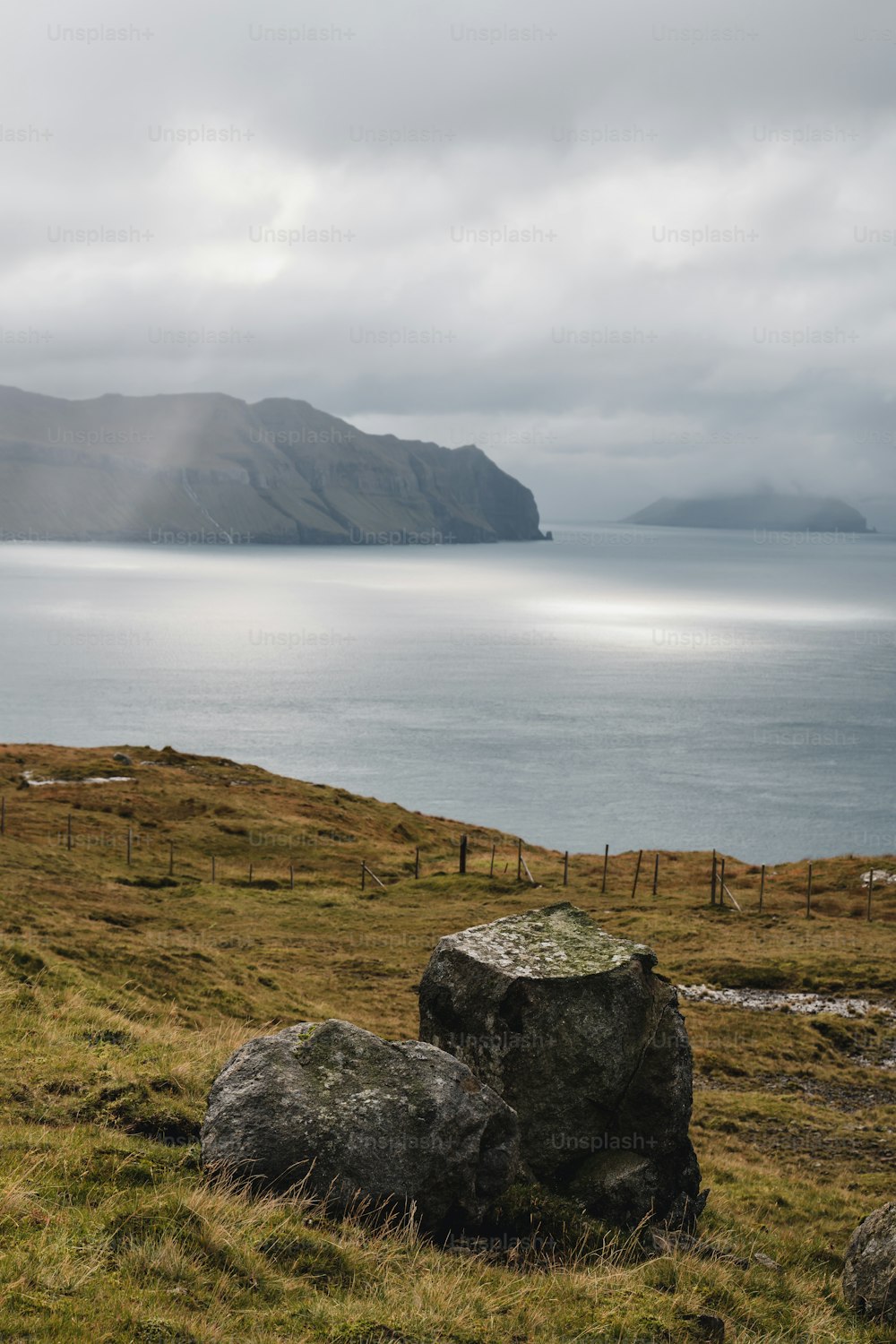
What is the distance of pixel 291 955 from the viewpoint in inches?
1524

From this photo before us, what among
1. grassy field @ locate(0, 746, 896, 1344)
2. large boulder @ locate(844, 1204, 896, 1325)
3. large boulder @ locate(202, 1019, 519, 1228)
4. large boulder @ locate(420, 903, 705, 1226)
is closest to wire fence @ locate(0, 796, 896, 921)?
grassy field @ locate(0, 746, 896, 1344)

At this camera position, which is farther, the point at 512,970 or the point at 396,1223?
the point at 512,970

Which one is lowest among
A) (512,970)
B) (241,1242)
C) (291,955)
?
(291,955)

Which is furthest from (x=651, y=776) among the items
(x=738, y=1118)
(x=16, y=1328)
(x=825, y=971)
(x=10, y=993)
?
(x=16, y=1328)

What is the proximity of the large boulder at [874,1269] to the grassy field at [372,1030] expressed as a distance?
1.33ft

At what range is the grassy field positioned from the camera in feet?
29.5

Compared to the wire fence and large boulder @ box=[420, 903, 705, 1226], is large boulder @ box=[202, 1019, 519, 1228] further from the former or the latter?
the wire fence

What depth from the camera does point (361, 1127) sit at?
11.5 metres

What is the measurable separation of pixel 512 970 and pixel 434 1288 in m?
5.66

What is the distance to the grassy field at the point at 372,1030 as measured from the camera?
8.98 m

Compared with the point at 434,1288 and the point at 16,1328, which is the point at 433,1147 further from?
the point at 16,1328

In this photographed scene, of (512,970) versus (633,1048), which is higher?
(512,970)

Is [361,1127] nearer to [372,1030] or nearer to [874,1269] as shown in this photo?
[874,1269]

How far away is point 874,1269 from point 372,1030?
1779 centimetres
